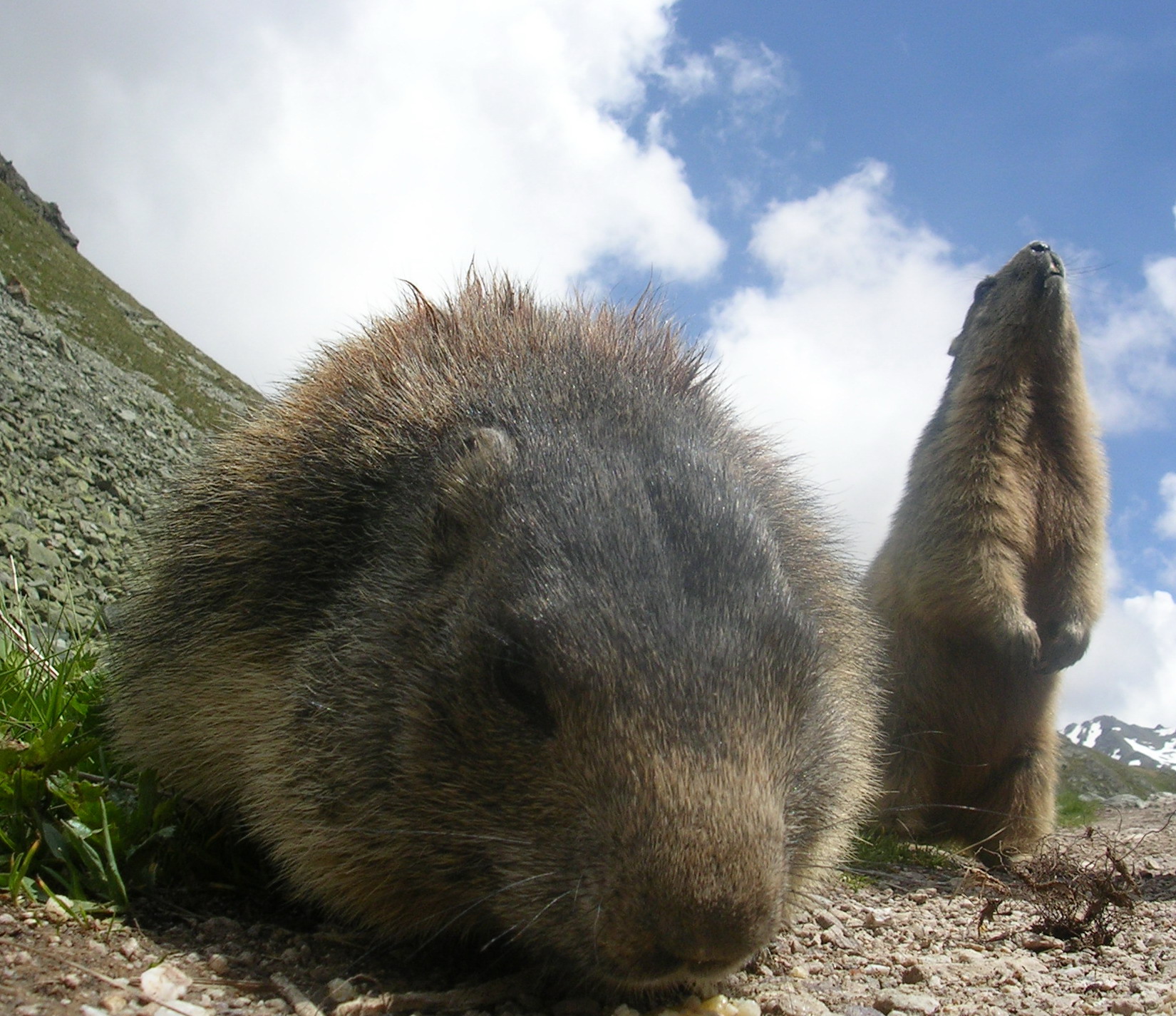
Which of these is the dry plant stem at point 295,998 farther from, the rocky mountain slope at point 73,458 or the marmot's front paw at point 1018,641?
the marmot's front paw at point 1018,641

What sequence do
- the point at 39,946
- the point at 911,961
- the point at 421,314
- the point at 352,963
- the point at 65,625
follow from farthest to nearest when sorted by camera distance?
the point at 65,625 → the point at 421,314 → the point at 911,961 → the point at 352,963 → the point at 39,946

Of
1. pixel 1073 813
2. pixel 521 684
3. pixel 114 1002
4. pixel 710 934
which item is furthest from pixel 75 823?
pixel 1073 813

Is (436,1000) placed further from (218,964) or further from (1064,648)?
(1064,648)

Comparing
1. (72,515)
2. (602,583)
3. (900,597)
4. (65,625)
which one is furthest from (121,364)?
(602,583)

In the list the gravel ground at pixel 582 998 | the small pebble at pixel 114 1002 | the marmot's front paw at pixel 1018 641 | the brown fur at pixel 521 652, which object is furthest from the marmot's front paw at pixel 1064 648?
the small pebble at pixel 114 1002

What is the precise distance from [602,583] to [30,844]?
2612 mm

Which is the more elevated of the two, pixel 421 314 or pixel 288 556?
pixel 421 314

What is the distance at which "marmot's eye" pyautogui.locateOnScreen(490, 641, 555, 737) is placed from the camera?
314cm

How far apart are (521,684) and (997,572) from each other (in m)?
6.31

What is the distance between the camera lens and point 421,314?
205 inches

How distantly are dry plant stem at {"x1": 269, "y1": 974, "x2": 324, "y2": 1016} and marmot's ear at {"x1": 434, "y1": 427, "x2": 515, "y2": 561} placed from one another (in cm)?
160

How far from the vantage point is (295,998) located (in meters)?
3.09

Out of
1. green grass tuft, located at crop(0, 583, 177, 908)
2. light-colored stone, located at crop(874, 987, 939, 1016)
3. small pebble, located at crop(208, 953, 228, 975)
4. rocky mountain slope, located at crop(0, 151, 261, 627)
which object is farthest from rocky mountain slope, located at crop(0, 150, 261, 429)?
light-colored stone, located at crop(874, 987, 939, 1016)

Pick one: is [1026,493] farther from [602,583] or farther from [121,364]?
[121,364]
